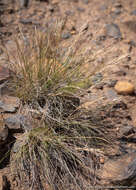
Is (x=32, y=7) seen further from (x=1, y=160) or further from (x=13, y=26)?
(x=1, y=160)

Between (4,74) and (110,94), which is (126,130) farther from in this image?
(4,74)

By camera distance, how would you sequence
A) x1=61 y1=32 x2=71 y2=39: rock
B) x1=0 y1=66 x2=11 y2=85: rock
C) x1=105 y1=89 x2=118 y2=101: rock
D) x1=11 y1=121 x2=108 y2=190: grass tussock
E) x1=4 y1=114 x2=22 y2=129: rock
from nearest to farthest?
1. x1=11 y1=121 x2=108 y2=190: grass tussock
2. x1=4 y1=114 x2=22 y2=129: rock
3. x1=0 y1=66 x2=11 y2=85: rock
4. x1=105 y1=89 x2=118 y2=101: rock
5. x1=61 y1=32 x2=71 y2=39: rock

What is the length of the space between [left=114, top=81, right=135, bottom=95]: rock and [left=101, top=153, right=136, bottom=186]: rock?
0.62 meters

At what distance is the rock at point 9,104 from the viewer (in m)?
1.92

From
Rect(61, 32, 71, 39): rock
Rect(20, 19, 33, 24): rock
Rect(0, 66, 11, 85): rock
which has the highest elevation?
Rect(20, 19, 33, 24): rock

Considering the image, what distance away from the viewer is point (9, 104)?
1952mm

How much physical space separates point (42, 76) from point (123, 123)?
780 mm

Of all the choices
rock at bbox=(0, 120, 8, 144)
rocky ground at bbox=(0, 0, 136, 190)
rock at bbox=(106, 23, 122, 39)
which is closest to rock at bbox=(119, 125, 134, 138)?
rocky ground at bbox=(0, 0, 136, 190)

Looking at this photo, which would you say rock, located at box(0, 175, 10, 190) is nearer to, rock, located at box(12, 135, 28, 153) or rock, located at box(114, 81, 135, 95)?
rock, located at box(12, 135, 28, 153)

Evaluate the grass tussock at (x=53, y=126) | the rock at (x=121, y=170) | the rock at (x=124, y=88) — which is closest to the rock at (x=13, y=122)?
the grass tussock at (x=53, y=126)

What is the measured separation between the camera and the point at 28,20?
288 centimetres

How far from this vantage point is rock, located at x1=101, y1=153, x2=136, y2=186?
70.8 inches

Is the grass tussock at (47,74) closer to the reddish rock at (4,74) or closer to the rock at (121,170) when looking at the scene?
the reddish rock at (4,74)

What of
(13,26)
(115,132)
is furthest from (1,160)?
(13,26)
